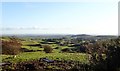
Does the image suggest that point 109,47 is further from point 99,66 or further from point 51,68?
point 51,68

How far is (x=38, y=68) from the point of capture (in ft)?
53.8

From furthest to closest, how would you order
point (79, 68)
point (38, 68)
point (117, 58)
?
1. point (38, 68)
2. point (79, 68)
3. point (117, 58)

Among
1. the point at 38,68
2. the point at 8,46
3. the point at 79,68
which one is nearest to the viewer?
the point at 79,68

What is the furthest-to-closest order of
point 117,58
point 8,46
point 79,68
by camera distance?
point 8,46
point 79,68
point 117,58

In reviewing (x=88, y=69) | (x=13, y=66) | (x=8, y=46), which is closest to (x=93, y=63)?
(x=88, y=69)

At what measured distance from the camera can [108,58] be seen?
41.0ft

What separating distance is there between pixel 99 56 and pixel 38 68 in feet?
15.7

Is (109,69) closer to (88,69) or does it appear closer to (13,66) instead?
(88,69)

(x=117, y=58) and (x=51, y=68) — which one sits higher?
(x=117, y=58)

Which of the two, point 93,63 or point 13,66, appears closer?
point 93,63

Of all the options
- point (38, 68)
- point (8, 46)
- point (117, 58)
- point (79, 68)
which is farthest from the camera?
point (8, 46)

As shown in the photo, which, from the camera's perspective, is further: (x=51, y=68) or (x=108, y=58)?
(x=51, y=68)

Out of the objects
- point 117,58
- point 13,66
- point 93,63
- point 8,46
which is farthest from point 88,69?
point 8,46

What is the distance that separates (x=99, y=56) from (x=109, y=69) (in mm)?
1116
